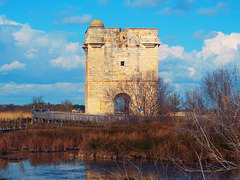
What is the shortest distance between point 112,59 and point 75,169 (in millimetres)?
21494

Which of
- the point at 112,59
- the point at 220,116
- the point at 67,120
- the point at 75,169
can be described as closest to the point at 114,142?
the point at 75,169

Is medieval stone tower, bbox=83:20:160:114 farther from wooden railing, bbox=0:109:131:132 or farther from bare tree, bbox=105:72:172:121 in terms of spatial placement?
wooden railing, bbox=0:109:131:132

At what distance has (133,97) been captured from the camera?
35938 mm

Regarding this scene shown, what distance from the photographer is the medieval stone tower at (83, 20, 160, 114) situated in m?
37.2

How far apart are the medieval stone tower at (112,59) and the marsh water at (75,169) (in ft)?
55.3

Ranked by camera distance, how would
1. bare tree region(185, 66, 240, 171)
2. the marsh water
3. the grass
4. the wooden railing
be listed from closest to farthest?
bare tree region(185, 66, 240, 171)
the marsh water
the grass
the wooden railing

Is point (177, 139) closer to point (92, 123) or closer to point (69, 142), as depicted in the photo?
point (69, 142)

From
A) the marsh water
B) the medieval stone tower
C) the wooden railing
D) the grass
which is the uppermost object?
the medieval stone tower

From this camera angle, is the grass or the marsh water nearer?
the marsh water

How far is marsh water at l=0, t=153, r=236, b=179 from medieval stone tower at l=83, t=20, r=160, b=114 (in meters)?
16.9

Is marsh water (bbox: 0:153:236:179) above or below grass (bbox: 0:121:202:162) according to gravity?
below

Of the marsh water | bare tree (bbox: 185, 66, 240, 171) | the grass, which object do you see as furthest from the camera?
the grass

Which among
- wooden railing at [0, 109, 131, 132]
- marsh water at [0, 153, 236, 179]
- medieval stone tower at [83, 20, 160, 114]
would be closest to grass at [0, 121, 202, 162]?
marsh water at [0, 153, 236, 179]

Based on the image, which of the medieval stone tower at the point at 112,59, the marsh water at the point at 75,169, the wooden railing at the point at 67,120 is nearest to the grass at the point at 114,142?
the marsh water at the point at 75,169
